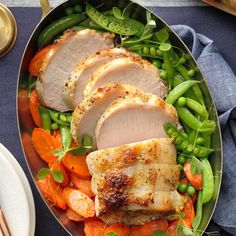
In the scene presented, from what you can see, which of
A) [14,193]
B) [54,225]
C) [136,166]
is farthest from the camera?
[54,225]

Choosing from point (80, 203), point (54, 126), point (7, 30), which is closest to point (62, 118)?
point (54, 126)

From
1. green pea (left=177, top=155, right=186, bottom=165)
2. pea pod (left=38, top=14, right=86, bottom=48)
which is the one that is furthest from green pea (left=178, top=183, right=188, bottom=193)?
pea pod (left=38, top=14, right=86, bottom=48)

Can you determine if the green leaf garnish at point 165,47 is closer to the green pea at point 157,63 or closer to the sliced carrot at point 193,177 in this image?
the green pea at point 157,63

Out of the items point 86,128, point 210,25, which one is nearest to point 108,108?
point 86,128

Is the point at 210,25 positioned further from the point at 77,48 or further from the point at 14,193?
the point at 14,193

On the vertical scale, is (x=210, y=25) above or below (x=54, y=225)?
above

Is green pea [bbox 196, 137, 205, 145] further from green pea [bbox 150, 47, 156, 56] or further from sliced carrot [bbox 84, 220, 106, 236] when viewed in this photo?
sliced carrot [bbox 84, 220, 106, 236]

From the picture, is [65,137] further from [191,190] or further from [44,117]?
[191,190]
